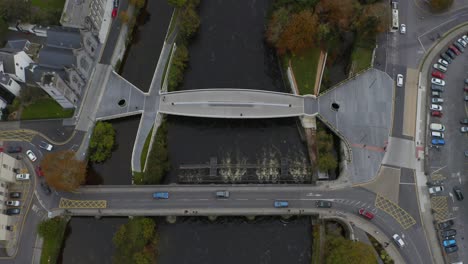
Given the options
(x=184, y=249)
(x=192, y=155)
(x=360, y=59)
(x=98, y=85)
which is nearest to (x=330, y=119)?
(x=360, y=59)

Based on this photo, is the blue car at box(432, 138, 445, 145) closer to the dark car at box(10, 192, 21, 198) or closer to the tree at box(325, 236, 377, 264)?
the tree at box(325, 236, 377, 264)

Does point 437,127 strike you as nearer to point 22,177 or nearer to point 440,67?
point 440,67

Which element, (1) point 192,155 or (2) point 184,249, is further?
(1) point 192,155

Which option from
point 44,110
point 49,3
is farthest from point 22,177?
point 49,3

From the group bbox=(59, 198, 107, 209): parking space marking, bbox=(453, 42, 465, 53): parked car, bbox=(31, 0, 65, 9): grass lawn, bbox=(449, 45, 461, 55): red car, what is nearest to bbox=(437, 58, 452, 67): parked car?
bbox=(449, 45, 461, 55): red car

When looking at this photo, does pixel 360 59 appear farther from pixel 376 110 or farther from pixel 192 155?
A: pixel 192 155

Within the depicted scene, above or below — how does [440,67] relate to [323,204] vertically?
above
